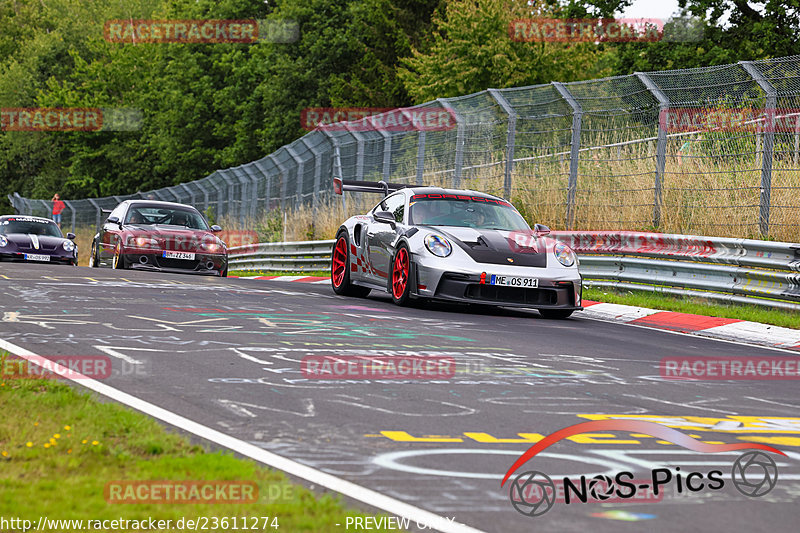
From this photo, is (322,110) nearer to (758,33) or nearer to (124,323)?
(758,33)

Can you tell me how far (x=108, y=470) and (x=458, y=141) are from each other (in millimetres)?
15791

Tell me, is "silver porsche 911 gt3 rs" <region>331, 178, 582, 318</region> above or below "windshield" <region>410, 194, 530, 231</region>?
below

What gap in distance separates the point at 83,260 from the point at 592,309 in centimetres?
3608

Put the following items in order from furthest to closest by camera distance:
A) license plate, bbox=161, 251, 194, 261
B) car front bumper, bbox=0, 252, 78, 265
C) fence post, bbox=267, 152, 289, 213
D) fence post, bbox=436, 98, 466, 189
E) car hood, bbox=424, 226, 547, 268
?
fence post, bbox=267, 152, 289, 213
car front bumper, bbox=0, 252, 78, 265
fence post, bbox=436, 98, 466, 189
license plate, bbox=161, 251, 194, 261
car hood, bbox=424, 226, 547, 268

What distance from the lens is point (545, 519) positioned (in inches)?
147

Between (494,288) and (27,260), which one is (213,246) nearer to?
(27,260)

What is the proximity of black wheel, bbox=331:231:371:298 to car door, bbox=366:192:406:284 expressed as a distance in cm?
72

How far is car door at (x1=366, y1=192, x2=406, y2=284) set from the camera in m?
12.5

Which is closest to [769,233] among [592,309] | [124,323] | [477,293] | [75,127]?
[592,309]

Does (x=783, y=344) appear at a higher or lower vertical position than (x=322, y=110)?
lower

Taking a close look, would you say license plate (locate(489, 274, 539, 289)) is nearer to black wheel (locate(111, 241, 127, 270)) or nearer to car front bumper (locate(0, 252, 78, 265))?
black wheel (locate(111, 241, 127, 270))

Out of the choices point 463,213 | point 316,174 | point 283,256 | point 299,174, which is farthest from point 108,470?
point 299,174

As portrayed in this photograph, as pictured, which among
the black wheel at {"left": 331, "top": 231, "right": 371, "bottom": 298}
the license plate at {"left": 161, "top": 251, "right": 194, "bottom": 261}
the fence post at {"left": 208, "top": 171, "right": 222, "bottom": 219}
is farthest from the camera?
the fence post at {"left": 208, "top": 171, "right": 222, "bottom": 219}

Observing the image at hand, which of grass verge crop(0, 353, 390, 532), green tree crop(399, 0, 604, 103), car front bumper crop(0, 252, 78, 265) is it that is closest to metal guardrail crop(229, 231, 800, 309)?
grass verge crop(0, 353, 390, 532)
